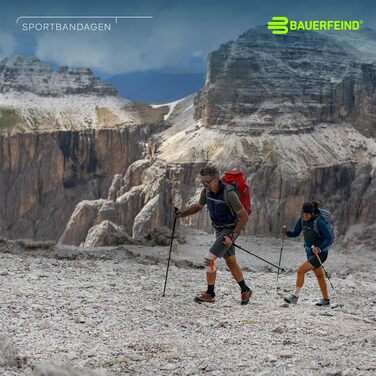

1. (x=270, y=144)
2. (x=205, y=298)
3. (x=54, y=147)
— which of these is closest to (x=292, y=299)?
(x=205, y=298)

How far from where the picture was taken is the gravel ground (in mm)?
7629

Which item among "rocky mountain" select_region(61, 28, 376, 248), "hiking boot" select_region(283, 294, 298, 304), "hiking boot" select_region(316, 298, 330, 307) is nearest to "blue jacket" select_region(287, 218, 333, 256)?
"hiking boot" select_region(283, 294, 298, 304)

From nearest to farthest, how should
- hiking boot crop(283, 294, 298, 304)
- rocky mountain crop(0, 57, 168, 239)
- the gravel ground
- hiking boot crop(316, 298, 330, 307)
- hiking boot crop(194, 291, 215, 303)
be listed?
the gravel ground < hiking boot crop(194, 291, 215, 303) < hiking boot crop(283, 294, 298, 304) < hiking boot crop(316, 298, 330, 307) < rocky mountain crop(0, 57, 168, 239)

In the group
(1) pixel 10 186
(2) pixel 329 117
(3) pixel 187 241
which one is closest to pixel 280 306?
(3) pixel 187 241

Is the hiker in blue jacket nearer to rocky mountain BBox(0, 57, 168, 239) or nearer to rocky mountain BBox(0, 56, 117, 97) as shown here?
rocky mountain BBox(0, 57, 168, 239)

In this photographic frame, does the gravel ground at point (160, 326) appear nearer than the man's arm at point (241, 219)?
Yes

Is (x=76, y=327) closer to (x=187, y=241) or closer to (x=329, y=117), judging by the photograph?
(x=187, y=241)

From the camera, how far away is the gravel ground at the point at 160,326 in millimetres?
7629

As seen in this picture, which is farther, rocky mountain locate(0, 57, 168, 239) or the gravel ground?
rocky mountain locate(0, 57, 168, 239)

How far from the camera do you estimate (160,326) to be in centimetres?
951

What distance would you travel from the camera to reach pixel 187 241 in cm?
2680

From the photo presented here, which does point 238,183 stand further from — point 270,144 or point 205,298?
point 270,144

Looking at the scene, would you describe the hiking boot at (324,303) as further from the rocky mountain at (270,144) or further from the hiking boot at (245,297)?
the rocky mountain at (270,144)

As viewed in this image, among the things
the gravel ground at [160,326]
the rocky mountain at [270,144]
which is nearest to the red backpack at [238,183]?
the gravel ground at [160,326]
